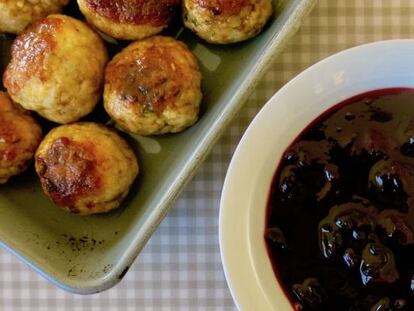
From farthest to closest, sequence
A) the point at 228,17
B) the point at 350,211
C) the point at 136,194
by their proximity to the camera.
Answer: the point at 136,194
the point at 228,17
the point at 350,211

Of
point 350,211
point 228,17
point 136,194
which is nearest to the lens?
point 350,211

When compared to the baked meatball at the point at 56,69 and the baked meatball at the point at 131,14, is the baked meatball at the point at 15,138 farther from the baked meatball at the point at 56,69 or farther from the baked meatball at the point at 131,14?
the baked meatball at the point at 131,14

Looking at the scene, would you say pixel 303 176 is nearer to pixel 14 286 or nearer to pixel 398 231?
pixel 398 231

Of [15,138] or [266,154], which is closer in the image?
[266,154]

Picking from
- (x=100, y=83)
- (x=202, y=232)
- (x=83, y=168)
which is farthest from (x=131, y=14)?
(x=202, y=232)

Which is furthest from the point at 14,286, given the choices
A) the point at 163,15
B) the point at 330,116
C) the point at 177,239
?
the point at 330,116

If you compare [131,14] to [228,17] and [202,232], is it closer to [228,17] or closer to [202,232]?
[228,17]

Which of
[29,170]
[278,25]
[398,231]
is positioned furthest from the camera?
[29,170]
